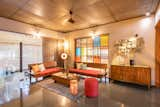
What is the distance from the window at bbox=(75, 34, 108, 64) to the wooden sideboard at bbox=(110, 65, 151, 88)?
0.98m

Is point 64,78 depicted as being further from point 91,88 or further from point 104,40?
point 104,40

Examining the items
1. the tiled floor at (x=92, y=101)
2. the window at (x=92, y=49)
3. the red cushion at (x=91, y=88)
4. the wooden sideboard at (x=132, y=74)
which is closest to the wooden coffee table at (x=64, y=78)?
the tiled floor at (x=92, y=101)

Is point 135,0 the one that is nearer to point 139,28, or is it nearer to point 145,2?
point 145,2

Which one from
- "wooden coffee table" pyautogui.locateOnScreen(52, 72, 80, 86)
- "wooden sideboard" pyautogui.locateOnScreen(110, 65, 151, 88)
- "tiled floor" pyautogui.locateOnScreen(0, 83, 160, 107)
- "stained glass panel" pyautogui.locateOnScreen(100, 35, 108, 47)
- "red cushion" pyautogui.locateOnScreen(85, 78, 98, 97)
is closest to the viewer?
"tiled floor" pyautogui.locateOnScreen(0, 83, 160, 107)

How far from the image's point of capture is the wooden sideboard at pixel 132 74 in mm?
3777

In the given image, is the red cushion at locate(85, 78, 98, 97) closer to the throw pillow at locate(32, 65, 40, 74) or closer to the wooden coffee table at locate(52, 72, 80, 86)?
the wooden coffee table at locate(52, 72, 80, 86)

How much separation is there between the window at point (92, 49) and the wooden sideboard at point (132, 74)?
3.22ft

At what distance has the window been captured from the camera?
5426mm

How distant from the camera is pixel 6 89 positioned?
11.9 ft

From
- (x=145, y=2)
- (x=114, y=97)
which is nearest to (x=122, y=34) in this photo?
(x=145, y=2)

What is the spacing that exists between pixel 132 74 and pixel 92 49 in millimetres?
2488

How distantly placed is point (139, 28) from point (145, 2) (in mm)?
1376

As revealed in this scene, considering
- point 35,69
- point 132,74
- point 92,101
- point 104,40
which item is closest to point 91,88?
point 92,101

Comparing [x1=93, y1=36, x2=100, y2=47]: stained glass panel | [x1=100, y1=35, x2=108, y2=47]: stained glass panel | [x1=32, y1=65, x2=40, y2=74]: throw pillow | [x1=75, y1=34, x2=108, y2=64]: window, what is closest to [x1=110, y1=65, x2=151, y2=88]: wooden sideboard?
[x1=75, y1=34, x2=108, y2=64]: window
